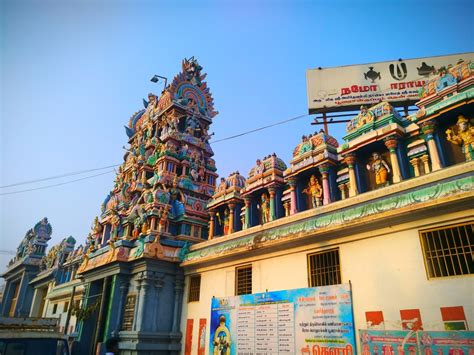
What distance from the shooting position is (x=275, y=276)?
45.6 ft

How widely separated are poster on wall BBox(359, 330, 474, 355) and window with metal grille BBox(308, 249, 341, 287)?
6.63 ft

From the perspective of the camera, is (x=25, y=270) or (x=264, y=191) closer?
(x=264, y=191)

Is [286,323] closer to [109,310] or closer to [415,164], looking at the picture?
[415,164]

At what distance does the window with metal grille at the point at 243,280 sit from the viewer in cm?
1506

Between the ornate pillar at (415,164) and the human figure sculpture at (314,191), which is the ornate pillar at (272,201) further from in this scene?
the ornate pillar at (415,164)

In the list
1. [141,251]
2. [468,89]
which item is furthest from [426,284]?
[141,251]

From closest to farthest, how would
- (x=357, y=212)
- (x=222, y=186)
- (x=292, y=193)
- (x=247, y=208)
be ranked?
(x=357, y=212), (x=292, y=193), (x=247, y=208), (x=222, y=186)

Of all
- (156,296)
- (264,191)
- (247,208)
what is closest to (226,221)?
(247,208)

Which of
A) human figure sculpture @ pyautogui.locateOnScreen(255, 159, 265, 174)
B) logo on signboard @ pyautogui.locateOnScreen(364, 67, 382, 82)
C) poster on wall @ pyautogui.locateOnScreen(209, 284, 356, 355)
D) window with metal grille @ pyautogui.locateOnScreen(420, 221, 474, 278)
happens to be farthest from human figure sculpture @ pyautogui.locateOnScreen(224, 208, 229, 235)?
window with metal grille @ pyautogui.locateOnScreen(420, 221, 474, 278)

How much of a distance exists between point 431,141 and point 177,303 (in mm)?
14265

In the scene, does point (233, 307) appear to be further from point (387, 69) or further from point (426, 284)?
point (387, 69)

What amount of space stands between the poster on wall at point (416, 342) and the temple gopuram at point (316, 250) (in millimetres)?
29

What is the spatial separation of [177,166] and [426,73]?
716 inches

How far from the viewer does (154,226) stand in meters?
21.4
